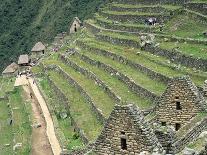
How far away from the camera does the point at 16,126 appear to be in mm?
32062

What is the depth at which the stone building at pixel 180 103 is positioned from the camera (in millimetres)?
13680

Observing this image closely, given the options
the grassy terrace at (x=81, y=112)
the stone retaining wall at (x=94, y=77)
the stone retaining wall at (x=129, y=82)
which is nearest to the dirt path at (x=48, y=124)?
the grassy terrace at (x=81, y=112)

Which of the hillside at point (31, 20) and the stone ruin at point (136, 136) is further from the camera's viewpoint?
the hillside at point (31, 20)

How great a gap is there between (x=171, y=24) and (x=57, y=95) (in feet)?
29.6

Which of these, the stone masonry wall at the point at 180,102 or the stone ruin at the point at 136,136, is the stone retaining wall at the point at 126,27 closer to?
the stone masonry wall at the point at 180,102

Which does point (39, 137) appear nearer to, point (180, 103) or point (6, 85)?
point (180, 103)

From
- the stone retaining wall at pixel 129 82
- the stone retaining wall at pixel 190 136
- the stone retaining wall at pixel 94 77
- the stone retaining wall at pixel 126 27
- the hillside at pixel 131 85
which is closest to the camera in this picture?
the hillside at pixel 131 85

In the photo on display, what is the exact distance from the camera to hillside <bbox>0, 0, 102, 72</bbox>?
342 feet

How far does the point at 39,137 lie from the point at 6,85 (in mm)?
20786

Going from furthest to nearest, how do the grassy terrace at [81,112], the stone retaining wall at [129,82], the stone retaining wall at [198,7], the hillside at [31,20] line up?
the hillside at [31,20] < the stone retaining wall at [198,7] < the stone retaining wall at [129,82] < the grassy terrace at [81,112]

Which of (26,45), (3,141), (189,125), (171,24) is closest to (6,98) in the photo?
Result: (3,141)

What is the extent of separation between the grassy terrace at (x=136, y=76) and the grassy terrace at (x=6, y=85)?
1262cm

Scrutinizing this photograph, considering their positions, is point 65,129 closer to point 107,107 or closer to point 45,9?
point 107,107

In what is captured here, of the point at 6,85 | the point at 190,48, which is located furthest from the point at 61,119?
the point at 6,85
